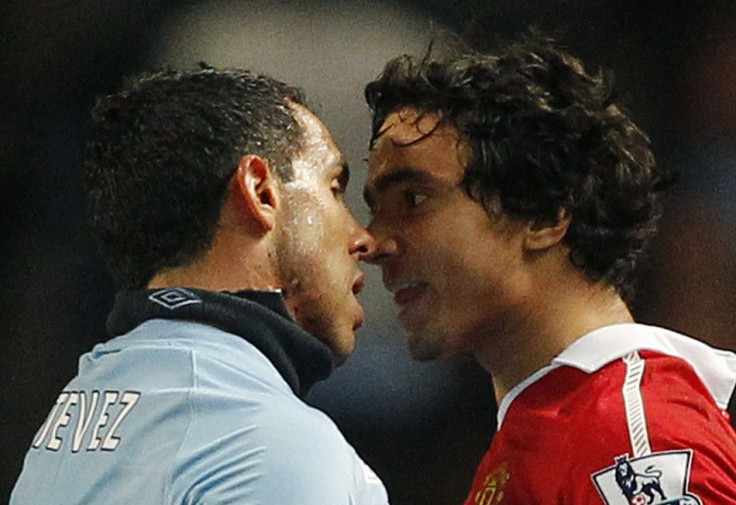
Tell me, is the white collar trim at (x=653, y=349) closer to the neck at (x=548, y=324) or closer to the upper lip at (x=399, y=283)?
the neck at (x=548, y=324)

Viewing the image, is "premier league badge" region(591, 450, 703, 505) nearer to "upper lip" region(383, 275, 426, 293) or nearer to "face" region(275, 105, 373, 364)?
"face" region(275, 105, 373, 364)

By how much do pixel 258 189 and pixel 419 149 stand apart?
→ 45 cm

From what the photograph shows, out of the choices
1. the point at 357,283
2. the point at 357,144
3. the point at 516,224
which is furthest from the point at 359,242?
the point at 357,144

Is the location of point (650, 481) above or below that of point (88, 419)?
below

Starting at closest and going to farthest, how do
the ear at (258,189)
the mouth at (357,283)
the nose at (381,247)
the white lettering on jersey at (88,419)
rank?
the white lettering on jersey at (88,419), the ear at (258,189), the mouth at (357,283), the nose at (381,247)

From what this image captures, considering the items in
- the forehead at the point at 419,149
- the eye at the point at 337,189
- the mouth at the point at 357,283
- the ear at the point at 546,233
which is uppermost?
the eye at the point at 337,189

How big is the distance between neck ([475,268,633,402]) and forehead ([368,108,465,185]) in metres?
0.19

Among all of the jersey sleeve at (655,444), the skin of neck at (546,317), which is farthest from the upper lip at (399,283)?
the jersey sleeve at (655,444)

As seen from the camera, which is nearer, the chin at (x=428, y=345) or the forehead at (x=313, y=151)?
the forehead at (x=313, y=151)

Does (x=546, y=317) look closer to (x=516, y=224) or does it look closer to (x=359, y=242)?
(x=516, y=224)

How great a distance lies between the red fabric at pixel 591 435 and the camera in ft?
4.71

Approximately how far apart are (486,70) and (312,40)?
4.93 feet

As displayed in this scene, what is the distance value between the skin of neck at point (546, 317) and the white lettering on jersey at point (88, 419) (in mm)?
633

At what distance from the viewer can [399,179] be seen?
70.4 inches
